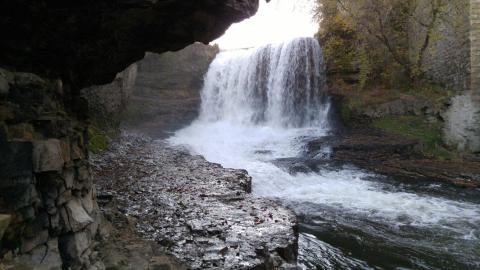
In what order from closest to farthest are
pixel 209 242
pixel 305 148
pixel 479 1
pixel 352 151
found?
pixel 209 242, pixel 479 1, pixel 352 151, pixel 305 148

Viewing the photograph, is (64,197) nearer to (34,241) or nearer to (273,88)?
(34,241)

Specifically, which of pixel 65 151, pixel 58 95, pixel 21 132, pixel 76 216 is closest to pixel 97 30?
pixel 58 95

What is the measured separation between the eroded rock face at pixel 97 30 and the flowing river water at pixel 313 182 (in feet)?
11.5

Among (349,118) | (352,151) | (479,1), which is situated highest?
(479,1)

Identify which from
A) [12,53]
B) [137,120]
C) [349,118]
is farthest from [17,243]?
[137,120]

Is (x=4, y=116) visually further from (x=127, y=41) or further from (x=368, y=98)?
(x=368, y=98)

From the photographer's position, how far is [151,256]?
Answer: 4.25 meters

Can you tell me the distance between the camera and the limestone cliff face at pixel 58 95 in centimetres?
296

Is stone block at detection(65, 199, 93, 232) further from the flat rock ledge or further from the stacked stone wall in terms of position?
the flat rock ledge

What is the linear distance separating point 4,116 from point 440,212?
26.1ft

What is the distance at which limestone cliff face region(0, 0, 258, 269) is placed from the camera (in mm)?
2959

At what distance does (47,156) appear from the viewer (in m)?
3.18

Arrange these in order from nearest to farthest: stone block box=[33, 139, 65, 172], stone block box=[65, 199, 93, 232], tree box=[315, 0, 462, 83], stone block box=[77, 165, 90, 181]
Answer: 1. stone block box=[33, 139, 65, 172]
2. stone block box=[65, 199, 93, 232]
3. stone block box=[77, 165, 90, 181]
4. tree box=[315, 0, 462, 83]

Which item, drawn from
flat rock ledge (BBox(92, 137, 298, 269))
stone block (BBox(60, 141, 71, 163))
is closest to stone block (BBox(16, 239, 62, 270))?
stone block (BBox(60, 141, 71, 163))
